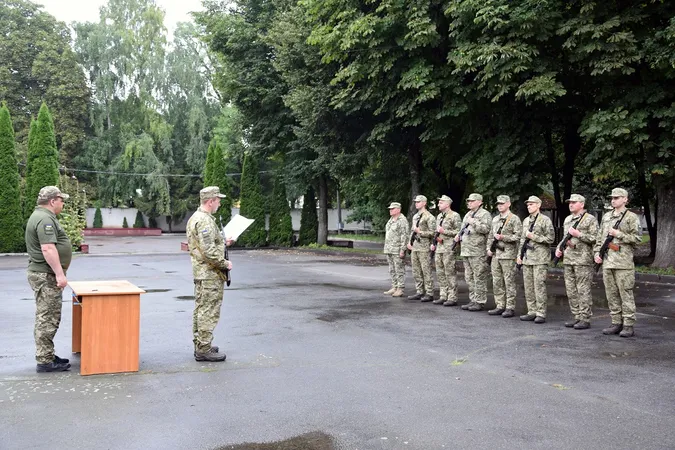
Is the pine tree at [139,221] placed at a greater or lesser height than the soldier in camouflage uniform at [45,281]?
greater

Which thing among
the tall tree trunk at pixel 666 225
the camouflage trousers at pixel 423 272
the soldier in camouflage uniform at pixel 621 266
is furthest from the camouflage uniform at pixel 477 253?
the tall tree trunk at pixel 666 225

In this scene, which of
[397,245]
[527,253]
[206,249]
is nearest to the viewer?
[206,249]

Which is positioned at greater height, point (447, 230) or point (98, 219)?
point (98, 219)

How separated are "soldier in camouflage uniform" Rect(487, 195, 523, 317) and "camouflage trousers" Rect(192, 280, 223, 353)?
527 cm

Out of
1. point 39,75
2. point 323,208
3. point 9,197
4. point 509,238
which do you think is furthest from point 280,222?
point 39,75

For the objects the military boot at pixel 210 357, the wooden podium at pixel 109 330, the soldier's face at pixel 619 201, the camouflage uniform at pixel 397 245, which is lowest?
the military boot at pixel 210 357

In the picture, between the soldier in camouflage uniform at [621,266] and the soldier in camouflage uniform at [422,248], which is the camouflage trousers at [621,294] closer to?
the soldier in camouflage uniform at [621,266]

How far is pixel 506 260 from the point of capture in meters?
10.6

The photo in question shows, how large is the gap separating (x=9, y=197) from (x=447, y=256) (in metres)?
24.9

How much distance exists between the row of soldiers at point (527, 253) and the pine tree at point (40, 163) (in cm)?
2225

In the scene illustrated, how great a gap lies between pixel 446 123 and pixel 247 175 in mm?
17620

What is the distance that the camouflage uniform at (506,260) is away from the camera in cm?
1052

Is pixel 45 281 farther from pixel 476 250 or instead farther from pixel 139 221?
pixel 139 221

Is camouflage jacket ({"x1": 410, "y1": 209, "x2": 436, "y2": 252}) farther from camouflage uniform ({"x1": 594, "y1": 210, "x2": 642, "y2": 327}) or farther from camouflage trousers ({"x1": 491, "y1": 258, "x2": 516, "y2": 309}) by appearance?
camouflage uniform ({"x1": 594, "y1": 210, "x2": 642, "y2": 327})
